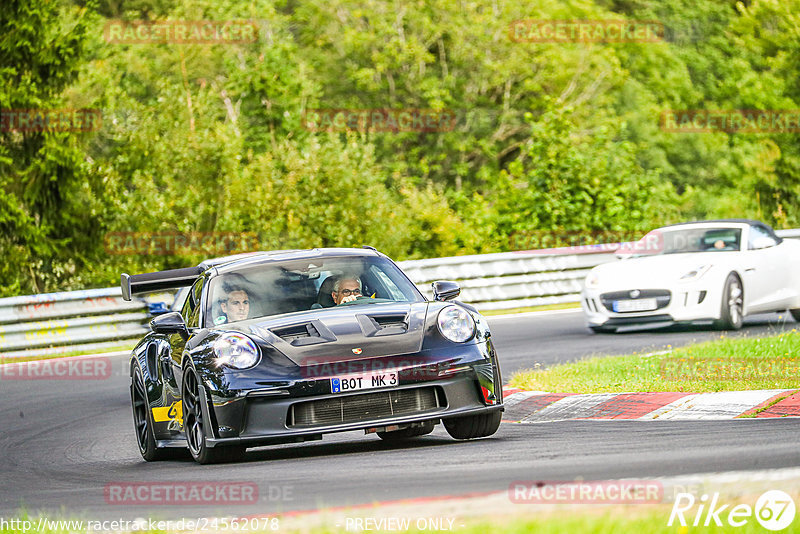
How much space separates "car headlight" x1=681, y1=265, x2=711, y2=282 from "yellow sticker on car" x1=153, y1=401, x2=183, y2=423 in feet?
27.4

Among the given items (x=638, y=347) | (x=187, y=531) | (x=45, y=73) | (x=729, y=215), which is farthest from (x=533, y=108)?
(x=187, y=531)

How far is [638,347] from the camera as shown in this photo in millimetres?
14711

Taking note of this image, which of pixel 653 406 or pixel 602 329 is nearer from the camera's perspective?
pixel 653 406

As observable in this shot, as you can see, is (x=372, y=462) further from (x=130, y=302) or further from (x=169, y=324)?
(x=130, y=302)

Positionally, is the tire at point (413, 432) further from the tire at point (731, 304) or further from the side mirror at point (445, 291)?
the tire at point (731, 304)

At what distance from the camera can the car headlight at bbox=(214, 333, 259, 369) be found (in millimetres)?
7945

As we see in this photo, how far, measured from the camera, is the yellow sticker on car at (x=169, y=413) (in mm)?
8881

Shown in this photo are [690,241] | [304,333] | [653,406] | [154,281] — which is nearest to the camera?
[304,333]

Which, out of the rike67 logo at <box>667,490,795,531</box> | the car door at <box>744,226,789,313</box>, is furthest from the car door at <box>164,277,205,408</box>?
the car door at <box>744,226,789,313</box>

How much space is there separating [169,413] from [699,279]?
8536 mm

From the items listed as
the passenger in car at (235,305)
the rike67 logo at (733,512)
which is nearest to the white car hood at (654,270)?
the passenger in car at (235,305)

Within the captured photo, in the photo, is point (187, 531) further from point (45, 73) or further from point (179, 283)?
point (45, 73)

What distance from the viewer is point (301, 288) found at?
9.08 m

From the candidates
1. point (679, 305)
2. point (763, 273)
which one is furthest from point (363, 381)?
point (763, 273)
